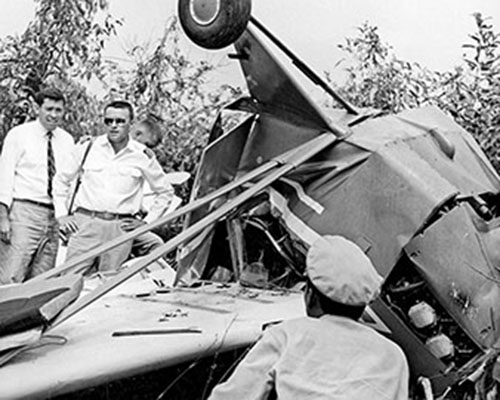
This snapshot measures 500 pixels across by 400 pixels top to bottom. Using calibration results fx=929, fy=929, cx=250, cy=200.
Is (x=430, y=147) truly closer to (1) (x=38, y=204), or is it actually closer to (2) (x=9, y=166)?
(1) (x=38, y=204)

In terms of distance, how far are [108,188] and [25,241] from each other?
749 millimetres

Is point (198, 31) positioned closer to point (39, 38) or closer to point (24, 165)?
point (24, 165)

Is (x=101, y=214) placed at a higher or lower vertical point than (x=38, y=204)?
lower

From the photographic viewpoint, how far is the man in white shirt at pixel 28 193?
6.15 metres

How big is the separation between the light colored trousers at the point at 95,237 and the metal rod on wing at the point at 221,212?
136cm

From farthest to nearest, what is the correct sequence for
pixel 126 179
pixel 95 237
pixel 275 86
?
pixel 126 179 → pixel 95 237 → pixel 275 86

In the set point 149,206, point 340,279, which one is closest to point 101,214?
point 149,206

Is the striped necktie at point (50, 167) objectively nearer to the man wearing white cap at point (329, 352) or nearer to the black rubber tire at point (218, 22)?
the black rubber tire at point (218, 22)

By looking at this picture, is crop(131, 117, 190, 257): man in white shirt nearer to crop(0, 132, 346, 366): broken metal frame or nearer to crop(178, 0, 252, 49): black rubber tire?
crop(0, 132, 346, 366): broken metal frame

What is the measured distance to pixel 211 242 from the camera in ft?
17.3

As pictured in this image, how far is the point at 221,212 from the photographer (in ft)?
14.2

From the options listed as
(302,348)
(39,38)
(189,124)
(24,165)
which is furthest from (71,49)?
(302,348)

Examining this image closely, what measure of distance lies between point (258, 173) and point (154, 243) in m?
2.00

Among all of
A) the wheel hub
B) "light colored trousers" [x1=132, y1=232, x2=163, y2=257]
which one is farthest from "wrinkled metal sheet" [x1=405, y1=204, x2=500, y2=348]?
"light colored trousers" [x1=132, y1=232, x2=163, y2=257]
